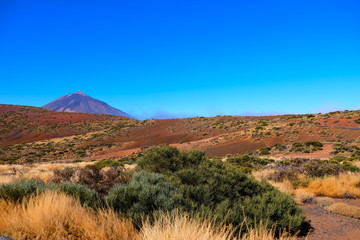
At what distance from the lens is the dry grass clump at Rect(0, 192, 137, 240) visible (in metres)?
3.99

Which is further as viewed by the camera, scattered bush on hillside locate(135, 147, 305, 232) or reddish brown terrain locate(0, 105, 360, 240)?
reddish brown terrain locate(0, 105, 360, 240)

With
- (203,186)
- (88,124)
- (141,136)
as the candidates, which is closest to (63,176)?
(203,186)

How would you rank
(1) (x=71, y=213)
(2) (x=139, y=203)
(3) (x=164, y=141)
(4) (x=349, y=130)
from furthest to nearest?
(3) (x=164, y=141) < (4) (x=349, y=130) < (2) (x=139, y=203) < (1) (x=71, y=213)

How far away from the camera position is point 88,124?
309ft

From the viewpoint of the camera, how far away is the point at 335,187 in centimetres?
1069

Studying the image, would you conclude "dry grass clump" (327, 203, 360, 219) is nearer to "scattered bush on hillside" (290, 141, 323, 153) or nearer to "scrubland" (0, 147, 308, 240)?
"scrubland" (0, 147, 308, 240)

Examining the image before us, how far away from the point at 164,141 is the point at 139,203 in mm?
56822

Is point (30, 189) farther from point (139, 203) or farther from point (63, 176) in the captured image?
point (63, 176)

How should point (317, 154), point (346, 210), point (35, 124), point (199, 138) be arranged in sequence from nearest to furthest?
point (346, 210) < point (317, 154) < point (199, 138) < point (35, 124)

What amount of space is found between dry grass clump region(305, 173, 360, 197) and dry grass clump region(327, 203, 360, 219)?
2090 millimetres

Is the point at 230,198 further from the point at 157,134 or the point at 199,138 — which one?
the point at 157,134

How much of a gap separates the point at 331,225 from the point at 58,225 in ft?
23.4

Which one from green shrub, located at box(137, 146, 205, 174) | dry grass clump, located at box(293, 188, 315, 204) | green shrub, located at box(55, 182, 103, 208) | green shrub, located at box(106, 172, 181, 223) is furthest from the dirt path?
green shrub, located at box(55, 182, 103, 208)

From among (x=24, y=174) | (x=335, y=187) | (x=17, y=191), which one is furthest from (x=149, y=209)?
(x=24, y=174)
